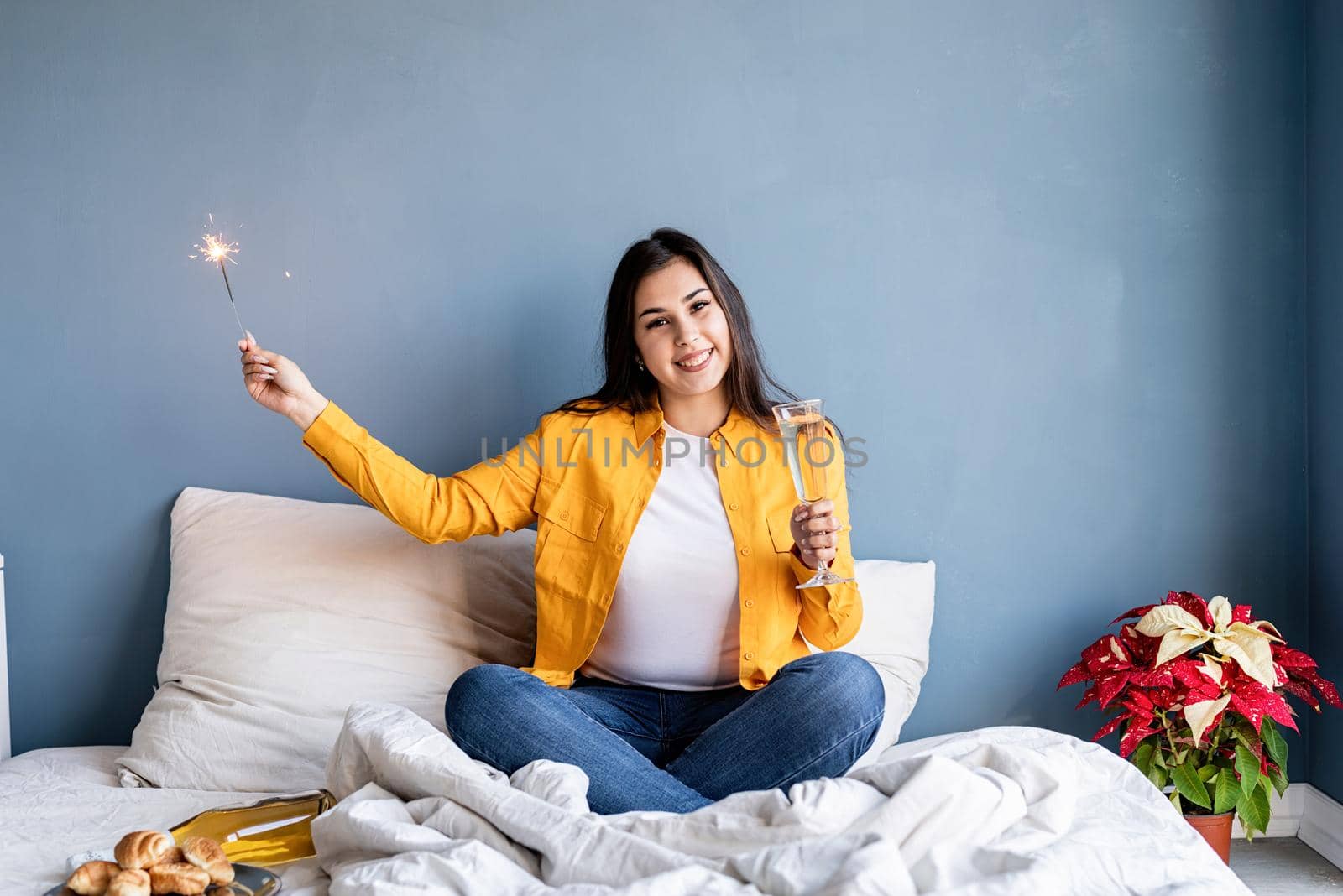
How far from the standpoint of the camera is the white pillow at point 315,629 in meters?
1.74

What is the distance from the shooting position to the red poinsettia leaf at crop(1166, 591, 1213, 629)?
1.97 metres

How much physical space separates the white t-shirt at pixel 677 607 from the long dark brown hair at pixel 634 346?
0.20 metres

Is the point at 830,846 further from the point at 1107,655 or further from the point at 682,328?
the point at 1107,655

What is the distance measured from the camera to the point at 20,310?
2078 millimetres

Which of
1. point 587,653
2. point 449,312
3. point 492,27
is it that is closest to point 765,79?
point 492,27

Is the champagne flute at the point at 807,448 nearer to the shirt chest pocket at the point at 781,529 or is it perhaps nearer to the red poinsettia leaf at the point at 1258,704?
the shirt chest pocket at the point at 781,529

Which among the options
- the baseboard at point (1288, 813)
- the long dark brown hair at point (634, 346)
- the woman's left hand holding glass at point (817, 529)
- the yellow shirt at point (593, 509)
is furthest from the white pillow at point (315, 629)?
the baseboard at point (1288, 813)

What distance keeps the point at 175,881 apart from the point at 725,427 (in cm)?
110

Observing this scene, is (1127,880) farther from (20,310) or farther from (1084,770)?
(20,310)

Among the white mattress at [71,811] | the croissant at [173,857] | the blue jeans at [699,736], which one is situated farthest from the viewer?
the blue jeans at [699,736]

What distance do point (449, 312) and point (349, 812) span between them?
115 cm

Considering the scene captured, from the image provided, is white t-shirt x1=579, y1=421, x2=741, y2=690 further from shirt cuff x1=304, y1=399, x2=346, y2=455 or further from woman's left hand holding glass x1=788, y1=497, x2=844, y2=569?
shirt cuff x1=304, y1=399, x2=346, y2=455

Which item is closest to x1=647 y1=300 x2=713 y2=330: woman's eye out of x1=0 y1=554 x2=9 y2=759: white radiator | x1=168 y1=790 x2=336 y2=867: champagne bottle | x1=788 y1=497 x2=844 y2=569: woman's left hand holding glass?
x1=788 y1=497 x2=844 y2=569: woman's left hand holding glass

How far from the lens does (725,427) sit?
1.90 m
